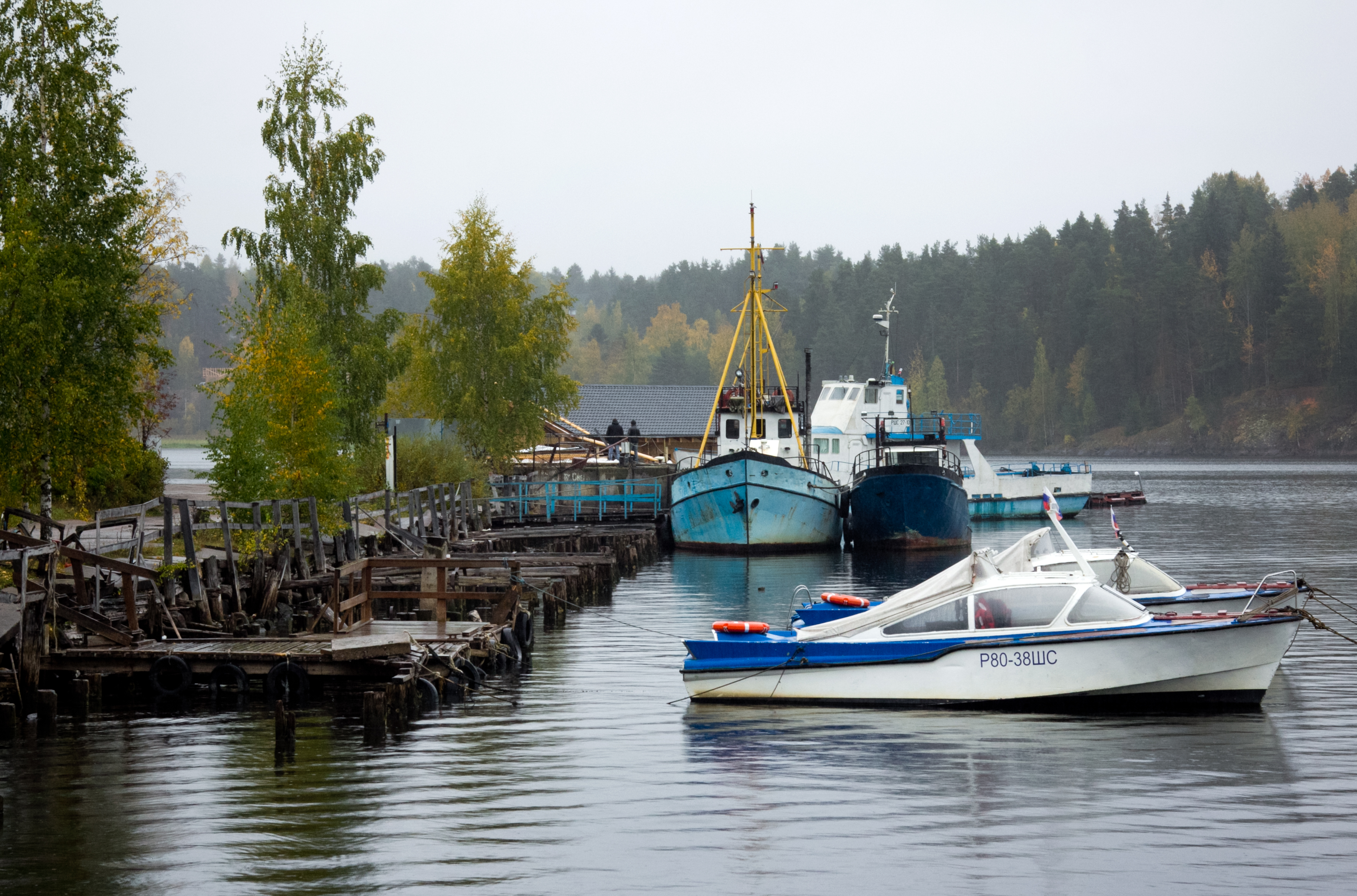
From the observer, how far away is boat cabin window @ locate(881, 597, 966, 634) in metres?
16.5

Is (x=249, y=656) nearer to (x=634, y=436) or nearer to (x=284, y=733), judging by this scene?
(x=284, y=733)

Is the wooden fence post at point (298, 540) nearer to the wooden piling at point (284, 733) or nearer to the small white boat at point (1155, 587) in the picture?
the wooden piling at point (284, 733)

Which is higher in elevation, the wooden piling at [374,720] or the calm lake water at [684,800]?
the wooden piling at [374,720]

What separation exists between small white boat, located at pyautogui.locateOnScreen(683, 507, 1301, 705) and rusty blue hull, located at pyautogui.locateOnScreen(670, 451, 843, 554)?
73.8ft

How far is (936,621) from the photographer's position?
16.6m

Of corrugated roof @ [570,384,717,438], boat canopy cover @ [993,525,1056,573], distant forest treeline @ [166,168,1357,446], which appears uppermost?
distant forest treeline @ [166,168,1357,446]

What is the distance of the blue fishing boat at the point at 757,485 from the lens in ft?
132

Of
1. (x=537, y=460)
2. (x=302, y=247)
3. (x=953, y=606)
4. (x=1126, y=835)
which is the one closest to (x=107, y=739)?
(x=953, y=606)

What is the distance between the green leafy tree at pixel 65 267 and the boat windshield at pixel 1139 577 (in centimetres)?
1579

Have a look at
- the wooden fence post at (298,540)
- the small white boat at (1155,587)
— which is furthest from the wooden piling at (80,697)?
the small white boat at (1155,587)

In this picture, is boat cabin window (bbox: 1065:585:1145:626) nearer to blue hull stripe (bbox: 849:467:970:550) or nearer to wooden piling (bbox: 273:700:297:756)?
wooden piling (bbox: 273:700:297:756)

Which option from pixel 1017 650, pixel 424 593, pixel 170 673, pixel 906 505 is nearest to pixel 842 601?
pixel 1017 650

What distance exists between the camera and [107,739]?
1584 cm

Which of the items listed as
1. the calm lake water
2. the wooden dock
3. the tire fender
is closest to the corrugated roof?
the wooden dock
